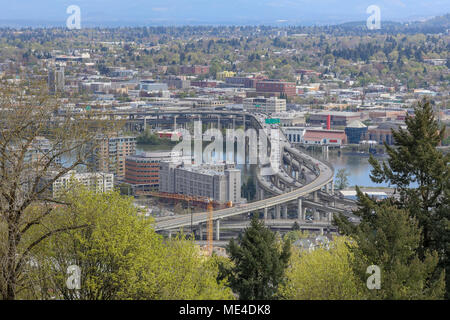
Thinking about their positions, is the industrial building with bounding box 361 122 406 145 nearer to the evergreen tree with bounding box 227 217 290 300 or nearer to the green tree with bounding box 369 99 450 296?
the green tree with bounding box 369 99 450 296

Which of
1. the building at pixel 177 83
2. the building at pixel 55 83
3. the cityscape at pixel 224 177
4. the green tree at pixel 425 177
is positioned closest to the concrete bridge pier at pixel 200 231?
the cityscape at pixel 224 177

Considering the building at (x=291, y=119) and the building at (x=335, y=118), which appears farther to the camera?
the building at (x=291, y=119)

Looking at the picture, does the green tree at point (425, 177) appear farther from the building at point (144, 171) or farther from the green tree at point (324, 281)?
the building at point (144, 171)

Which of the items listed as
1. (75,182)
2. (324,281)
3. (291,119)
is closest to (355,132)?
(291,119)

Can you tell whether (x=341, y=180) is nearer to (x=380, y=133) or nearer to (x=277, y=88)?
(x=380, y=133)

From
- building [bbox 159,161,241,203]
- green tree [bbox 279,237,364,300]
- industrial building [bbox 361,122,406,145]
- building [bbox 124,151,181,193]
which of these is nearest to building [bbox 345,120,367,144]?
industrial building [bbox 361,122,406,145]
